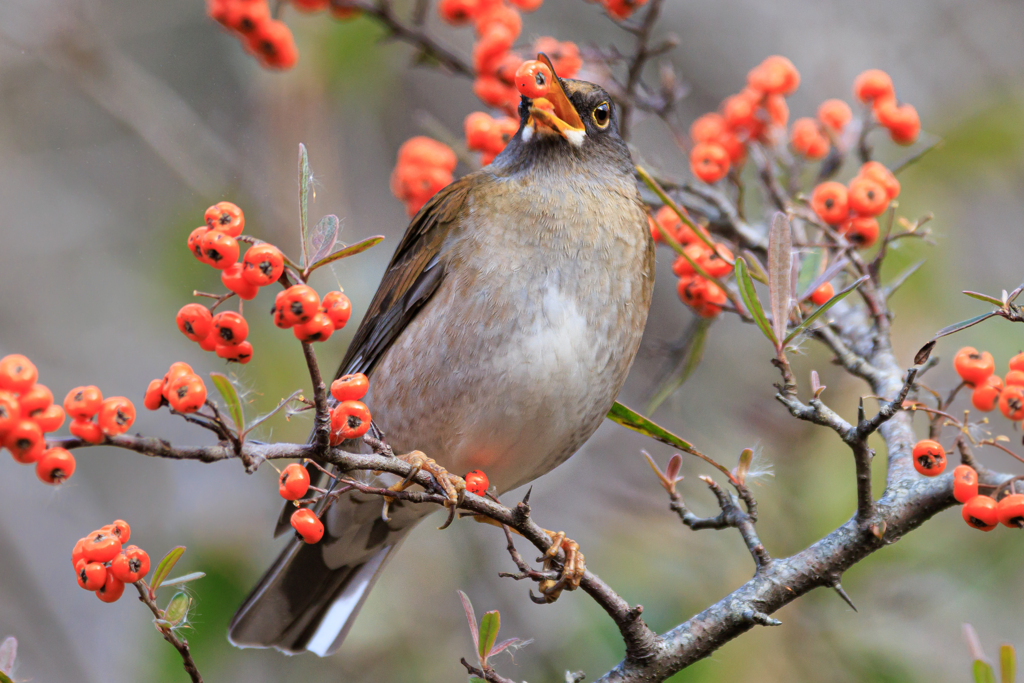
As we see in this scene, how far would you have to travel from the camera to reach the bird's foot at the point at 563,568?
2033 millimetres

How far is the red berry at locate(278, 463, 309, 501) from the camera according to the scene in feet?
5.27

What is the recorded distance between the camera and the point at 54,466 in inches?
50.4

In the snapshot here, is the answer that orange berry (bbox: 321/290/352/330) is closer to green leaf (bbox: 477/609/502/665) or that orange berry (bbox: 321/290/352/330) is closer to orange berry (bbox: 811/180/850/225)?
green leaf (bbox: 477/609/502/665)

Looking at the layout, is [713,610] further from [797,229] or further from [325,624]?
[325,624]

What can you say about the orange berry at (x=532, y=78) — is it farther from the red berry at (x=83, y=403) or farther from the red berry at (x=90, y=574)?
the red berry at (x=90, y=574)

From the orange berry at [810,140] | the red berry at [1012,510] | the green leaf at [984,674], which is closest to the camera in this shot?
the green leaf at [984,674]

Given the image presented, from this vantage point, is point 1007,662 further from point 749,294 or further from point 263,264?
point 263,264

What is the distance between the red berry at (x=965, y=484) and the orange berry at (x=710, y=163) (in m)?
1.30

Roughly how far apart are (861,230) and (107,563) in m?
1.94

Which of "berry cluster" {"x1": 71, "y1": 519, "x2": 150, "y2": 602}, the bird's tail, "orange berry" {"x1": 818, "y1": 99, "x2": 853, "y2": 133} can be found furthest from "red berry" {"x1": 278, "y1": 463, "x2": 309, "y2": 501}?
"orange berry" {"x1": 818, "y1": 99, "x2": 853, "y2": 133}

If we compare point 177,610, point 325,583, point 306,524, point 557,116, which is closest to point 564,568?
point 306,524

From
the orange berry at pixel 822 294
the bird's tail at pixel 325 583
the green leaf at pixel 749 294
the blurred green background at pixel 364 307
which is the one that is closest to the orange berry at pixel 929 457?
the green leaf at pixel 749 294

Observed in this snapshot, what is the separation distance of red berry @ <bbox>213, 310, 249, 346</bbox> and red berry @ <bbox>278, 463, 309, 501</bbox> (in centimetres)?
31

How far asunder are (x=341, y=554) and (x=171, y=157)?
89.9 inches
